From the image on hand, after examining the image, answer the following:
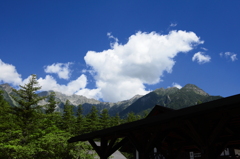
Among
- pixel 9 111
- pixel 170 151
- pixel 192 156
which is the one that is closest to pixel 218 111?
pixel 170 151

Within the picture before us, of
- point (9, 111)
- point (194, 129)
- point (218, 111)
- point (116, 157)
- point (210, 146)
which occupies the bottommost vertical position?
point (116, 157)

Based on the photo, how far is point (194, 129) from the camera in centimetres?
600

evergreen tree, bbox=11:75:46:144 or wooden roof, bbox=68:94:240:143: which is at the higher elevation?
evergreen tree, bbox=11:75:46:144

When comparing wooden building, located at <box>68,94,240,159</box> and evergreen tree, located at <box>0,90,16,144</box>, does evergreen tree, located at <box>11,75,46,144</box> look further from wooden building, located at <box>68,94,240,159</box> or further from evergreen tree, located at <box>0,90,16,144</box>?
wooden building, located at <box>68,94,240,159</box>

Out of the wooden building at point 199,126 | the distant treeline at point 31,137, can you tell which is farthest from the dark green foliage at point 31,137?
the wooden building at point 199,126

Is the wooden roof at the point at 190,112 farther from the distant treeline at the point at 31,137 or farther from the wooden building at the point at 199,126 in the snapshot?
the distant treeline at the point at 31,137

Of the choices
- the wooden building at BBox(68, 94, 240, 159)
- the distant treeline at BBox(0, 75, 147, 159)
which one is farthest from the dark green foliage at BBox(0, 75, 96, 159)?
the wooden building at BBox(68, 94, 240, 159)

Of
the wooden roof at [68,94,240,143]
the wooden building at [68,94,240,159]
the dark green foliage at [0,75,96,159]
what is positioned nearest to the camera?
the wooden roof at [68,94,240,143]

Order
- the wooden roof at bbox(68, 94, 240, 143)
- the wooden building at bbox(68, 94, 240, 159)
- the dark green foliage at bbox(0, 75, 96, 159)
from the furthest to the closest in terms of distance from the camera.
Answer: the dark green foliage at bbox(0, 75, 96, 159), the wooden building at bbox(68, 94, 240, 159), the wooden roof at bbox(68, 94, 240, 143)

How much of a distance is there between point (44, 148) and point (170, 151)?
16383 mm

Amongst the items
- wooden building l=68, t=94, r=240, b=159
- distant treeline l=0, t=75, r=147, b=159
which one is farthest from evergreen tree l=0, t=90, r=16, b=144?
wooden building l=68, t=94, r=240, b=159

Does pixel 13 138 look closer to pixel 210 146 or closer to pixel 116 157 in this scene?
pixel 116 157

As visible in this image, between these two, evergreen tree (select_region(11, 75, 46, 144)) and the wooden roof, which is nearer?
the wooden roof

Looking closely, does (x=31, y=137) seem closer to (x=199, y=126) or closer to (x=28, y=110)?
(x=28, y=110)
